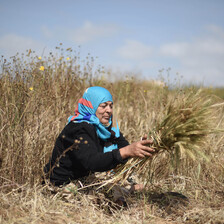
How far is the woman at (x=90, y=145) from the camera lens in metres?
2.27

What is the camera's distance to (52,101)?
11.9 feet

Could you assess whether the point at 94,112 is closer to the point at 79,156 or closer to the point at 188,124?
the point at 79,156

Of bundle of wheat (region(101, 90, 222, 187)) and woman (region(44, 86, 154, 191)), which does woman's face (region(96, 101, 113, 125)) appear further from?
bundle of wheat (region(101, 90, 222, 187))

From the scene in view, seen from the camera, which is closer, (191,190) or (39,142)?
(39,142)

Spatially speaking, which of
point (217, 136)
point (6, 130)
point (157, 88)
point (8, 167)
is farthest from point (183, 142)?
point (157, 88)

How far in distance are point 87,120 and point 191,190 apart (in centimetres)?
149

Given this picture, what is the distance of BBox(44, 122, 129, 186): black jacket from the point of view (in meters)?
2.28

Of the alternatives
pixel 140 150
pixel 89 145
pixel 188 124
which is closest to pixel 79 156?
pixel 89 145

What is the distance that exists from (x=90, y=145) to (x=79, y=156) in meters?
0.13

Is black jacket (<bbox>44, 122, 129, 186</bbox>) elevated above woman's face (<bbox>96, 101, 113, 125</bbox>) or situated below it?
below

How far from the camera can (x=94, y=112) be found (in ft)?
8.90

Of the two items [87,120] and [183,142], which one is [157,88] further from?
[183,142]

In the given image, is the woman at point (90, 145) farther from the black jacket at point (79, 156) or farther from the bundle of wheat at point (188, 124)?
the bundle of wheat at point (188, 124)

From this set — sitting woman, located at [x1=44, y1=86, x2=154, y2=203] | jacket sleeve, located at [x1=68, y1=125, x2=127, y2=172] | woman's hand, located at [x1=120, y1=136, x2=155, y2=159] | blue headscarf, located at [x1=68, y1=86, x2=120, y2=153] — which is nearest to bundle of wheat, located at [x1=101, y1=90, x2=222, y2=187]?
woman's hand, located at [x1=120, y1=136, x2=155, y2=159]
